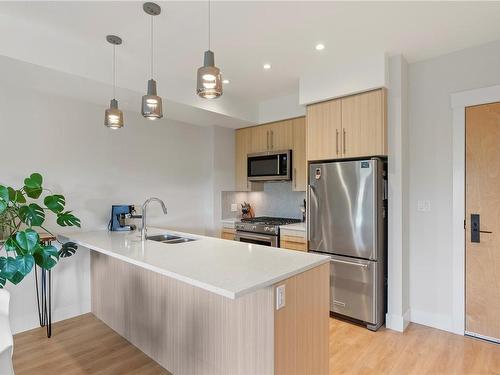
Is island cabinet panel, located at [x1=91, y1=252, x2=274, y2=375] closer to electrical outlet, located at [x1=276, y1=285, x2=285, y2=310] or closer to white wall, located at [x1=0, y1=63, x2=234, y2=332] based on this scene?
electrical outlet, located at [x1=276, y1=285, x2=285, y2=310]

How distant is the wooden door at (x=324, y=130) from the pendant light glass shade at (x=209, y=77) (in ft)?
5.66

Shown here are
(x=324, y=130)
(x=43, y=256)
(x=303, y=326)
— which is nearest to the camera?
(x=303, y=326)

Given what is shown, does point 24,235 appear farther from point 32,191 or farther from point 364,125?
point 364,125

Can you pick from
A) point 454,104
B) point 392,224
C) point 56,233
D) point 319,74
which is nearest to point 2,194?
point 56,233

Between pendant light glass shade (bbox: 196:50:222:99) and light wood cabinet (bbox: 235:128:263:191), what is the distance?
2.69 meters

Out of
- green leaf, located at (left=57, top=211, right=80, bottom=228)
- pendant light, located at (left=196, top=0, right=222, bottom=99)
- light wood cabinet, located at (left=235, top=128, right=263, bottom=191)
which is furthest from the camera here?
light wood cabinet, located at (left=235, top=128, right=263, bottom=191)

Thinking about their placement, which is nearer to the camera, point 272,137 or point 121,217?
point 121,217

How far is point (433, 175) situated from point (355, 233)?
94 cm

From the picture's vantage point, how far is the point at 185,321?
80.8 inches

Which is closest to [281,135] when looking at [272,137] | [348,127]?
[272,137]

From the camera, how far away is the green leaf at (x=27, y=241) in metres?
2.00

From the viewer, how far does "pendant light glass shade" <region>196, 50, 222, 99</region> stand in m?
1.63

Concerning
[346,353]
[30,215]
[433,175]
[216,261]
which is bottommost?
[346,353]

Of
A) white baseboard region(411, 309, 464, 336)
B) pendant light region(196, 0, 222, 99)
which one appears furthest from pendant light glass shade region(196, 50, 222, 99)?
white baseboard region(411, 309, 464, 336)
